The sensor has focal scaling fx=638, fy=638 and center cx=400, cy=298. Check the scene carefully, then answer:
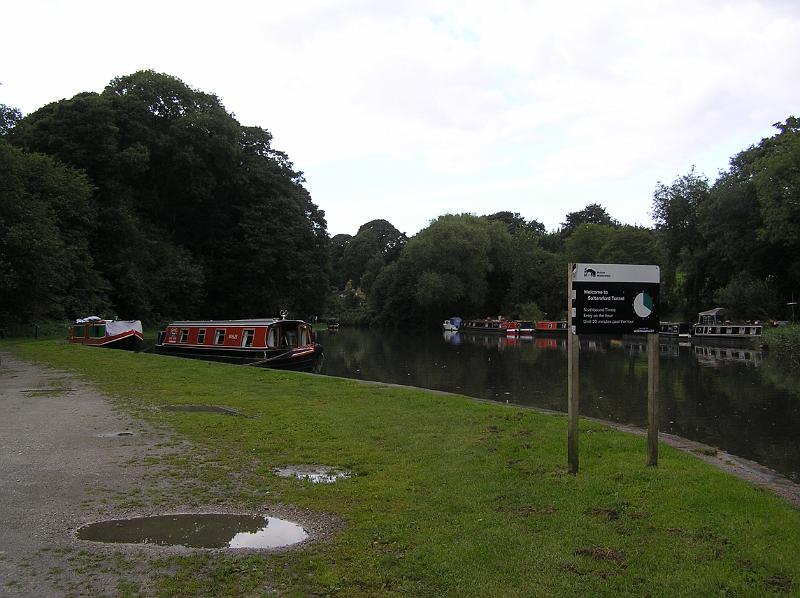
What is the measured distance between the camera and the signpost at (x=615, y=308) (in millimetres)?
6883

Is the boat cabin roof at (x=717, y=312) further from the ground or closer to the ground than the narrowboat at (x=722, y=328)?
further from the ground

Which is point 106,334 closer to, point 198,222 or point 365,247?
point 198,222

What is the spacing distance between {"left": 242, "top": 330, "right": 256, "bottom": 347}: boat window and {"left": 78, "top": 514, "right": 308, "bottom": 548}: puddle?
73.2ft

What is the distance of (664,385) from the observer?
21.2 m

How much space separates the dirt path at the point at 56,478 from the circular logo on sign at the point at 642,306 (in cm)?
550

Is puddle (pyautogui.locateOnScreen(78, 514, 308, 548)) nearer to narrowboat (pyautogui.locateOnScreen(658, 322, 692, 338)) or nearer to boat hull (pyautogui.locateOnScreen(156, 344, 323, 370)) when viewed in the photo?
boat hull (pyautogui.locateOnScreen(156, 344, 323, 370))

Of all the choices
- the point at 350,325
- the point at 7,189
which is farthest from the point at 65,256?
the point at 350,325

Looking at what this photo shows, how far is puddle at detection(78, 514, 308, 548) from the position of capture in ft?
16.5

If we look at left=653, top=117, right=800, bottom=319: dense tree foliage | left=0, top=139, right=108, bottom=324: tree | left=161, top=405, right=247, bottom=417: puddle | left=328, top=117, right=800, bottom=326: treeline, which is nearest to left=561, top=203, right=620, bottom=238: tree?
left=328, top=117, right=800, bottom=326: treeline

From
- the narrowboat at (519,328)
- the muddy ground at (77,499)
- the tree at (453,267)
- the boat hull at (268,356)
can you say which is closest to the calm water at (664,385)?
the boat hull at (268,356)

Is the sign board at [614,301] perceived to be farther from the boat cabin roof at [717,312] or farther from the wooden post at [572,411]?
the boat cabin roof at [717,312]

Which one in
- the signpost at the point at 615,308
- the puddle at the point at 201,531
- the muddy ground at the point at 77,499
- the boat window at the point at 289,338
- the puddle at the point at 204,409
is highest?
the signpost at the point at 615,308

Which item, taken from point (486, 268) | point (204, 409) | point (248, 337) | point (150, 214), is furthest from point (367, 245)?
point (204, 409)

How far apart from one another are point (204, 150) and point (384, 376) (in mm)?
31640
